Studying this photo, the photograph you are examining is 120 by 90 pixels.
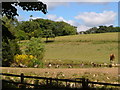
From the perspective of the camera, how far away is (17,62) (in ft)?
115

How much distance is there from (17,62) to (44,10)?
22.2 meters

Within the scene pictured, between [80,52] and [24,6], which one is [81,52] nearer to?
[80,52]

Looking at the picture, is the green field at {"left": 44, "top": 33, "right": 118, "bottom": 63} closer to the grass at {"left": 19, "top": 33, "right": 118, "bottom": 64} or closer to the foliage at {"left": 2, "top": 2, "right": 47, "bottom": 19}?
the grass at {"left": 19, "top": 33, "right": 118, "bottom": 64}

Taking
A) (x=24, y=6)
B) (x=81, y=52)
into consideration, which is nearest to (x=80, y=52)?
(x=81, y=52)

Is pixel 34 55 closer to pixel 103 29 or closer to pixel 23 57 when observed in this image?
pixel 23 57

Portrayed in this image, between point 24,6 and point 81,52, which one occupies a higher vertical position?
point 24,6

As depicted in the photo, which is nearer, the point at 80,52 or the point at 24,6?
the point at 24,6

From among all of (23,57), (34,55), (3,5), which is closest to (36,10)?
(3,5)

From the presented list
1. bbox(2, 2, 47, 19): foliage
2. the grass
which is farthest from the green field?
bbox(2, 2, 47, 19): foliage

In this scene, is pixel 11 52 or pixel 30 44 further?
pixel 30 44

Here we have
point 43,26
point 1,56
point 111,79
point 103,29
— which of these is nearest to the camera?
point 111,79

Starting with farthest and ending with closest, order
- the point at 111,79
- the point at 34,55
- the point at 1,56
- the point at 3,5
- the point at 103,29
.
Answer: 1. the point at 103,29
2. the point at 34,55
3. the point at 1,56
4. the point at 111,79
5. the point at 3,5

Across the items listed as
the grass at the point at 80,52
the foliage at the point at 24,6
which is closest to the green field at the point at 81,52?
the grass at the point at 80,52

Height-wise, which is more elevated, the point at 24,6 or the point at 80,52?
the point at 24,6
